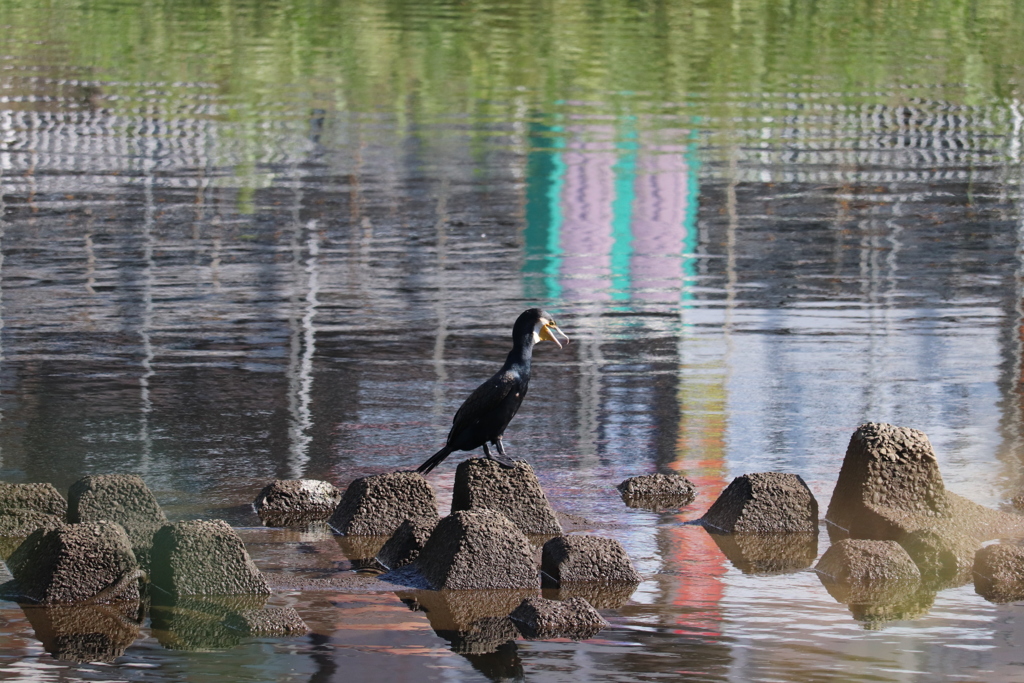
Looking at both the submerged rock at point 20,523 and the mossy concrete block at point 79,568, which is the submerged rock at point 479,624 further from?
the submerged rock at point 20,523

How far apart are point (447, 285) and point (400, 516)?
10878 millimetres

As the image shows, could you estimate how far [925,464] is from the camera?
29.8ft

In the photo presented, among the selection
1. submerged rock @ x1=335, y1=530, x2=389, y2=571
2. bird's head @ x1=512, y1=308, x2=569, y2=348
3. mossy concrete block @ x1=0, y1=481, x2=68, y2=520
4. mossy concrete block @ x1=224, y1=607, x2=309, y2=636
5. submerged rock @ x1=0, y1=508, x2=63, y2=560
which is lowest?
submerged rock @ x1=335, y1=530, x2=389, y2=571

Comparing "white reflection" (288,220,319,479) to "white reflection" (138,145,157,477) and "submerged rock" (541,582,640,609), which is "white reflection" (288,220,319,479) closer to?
"white reflection" (138,145,157,477)

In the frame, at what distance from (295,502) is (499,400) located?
146cm

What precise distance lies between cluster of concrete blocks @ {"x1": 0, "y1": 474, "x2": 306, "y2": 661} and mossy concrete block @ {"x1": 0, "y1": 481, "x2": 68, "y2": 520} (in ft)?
3.23

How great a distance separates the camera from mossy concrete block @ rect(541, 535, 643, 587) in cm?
787

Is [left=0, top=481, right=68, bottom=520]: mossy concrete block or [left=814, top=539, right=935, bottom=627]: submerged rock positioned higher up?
[left=0, top=481, right=68, bottom=520]: mossy concrete block

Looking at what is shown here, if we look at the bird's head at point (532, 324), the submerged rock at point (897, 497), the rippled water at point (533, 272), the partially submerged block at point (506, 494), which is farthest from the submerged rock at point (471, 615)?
the submerged rock at point (897, 497)

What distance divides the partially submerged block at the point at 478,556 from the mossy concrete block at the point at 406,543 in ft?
0.74

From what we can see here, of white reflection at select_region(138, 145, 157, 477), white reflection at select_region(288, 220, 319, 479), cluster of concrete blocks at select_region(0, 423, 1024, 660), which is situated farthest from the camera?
white reflection at select_region(138, 145, 157, 477)

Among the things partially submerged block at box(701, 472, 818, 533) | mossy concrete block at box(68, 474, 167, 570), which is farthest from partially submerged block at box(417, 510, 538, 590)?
mossy concrete block at box(68, 474, 167, 570)

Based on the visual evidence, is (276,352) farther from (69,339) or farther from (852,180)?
(852,180)

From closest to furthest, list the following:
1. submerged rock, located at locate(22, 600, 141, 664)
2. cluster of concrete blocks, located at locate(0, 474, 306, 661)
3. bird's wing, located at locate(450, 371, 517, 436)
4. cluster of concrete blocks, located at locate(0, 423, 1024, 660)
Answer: submerged rock, located at locate(22, 600, 141, 664) < cluster of concrete blocks, located at locate(0, 474, 306, 661) < cluster of concrete blocks, located at locate(0, 423, 1024, 660) < bird's wing, located at locate(450, 371, 517, 436)
